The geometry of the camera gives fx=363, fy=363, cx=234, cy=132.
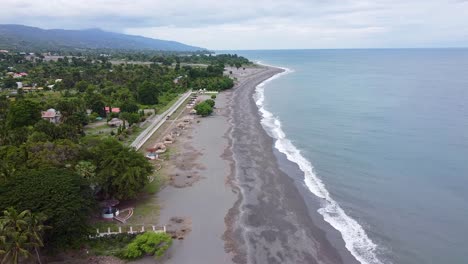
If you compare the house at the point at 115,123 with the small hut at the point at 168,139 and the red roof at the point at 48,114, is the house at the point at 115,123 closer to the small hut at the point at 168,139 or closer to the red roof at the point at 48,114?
the red roof at the point at 48,114

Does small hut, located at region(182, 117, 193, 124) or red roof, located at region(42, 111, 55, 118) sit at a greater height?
red roof, located at region(42, 111, 55, 118)

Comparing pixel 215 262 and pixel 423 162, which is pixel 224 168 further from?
pixel 423 162

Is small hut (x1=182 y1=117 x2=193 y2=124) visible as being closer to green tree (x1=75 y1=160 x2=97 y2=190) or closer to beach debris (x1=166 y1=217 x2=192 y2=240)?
green tree (x1=75 y1=160 x2=97 y2=190)

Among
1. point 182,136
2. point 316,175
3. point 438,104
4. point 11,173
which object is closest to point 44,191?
point 11,173

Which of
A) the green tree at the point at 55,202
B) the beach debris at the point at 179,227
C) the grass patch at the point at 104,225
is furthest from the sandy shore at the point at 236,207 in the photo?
the green tree at the point at 55,202

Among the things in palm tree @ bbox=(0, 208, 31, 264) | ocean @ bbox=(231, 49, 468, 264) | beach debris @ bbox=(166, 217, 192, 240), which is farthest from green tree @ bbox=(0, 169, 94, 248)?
ocean @ bbox=(231, 49, 468, 264)
